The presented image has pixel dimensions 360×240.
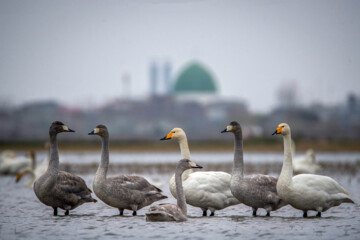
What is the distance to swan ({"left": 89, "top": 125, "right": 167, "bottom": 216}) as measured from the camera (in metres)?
12.0

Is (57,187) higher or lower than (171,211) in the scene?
higher

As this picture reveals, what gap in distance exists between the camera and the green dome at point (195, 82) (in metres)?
163

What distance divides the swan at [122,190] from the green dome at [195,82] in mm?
150809

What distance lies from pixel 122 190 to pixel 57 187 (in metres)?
1.06

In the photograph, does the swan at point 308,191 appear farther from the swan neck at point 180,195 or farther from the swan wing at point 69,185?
the swan wing at point 69,185

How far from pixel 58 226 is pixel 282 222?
11.3 feet

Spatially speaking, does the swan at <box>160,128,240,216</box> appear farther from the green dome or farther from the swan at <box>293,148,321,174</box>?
the green dome

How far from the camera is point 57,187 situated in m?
11.9

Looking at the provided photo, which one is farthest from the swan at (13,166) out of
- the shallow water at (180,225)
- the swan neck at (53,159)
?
the swan neck at (53,159)

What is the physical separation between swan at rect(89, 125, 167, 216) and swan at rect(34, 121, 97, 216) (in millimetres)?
336

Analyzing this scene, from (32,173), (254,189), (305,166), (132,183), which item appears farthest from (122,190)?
(305,166)

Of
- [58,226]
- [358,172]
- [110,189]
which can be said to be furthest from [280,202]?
[358,172]

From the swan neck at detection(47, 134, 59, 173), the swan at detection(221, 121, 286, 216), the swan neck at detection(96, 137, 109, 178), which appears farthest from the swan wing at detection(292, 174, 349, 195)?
the swan neck at detection(47, 134, 59, 173)

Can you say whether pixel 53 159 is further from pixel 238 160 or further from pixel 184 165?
pixel 238 160
